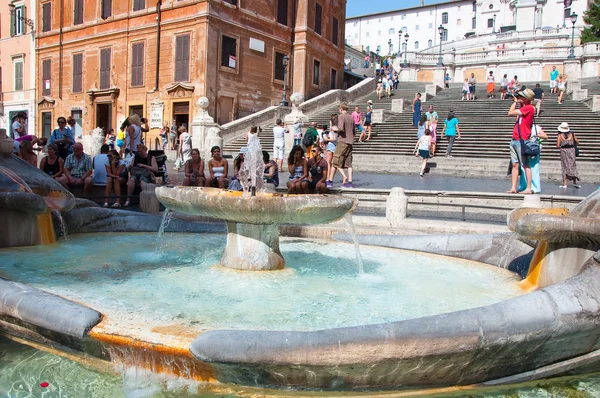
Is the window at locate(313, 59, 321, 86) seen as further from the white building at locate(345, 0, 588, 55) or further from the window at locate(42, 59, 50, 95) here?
the white building at locate(345, 0, 588, 55)

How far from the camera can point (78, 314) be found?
3379 mm

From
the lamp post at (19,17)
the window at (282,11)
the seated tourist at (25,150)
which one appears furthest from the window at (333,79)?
the seated tourist at (25,150)

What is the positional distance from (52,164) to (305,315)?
752cm

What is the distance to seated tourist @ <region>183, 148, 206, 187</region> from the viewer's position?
9844mm

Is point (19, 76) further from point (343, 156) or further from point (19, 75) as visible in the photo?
point (343, 156)

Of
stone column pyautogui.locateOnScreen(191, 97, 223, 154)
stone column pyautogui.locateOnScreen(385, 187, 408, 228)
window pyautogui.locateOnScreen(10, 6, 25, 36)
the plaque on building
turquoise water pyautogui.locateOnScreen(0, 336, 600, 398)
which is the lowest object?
turquoise water pyautogui.locateOnScreen(0, 336, 600, 398)

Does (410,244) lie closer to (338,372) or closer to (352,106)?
(338,372)

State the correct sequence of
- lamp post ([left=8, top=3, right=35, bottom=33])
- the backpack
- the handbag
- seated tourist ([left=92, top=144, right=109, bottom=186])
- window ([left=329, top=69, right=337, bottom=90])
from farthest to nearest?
window ([left=329, top=69, right=337, bottom=90]), lamp post ([left=8, top=3, right=35, bottom=33]), the backpack, seated tourist ([left=92, top=144, right=109, bottom=186]), the handbag

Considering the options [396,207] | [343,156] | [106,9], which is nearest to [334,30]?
[106,9]

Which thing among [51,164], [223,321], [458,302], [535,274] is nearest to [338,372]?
[223,321]

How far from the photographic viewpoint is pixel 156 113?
26.9m

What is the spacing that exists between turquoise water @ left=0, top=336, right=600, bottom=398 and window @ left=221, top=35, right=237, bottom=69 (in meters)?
23.9

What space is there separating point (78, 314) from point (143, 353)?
20.5 inches

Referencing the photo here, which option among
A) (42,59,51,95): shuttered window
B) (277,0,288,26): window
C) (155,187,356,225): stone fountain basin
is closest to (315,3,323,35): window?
(277,0,288,26): window
